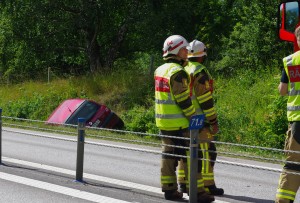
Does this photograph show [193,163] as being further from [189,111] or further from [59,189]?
[59,189]

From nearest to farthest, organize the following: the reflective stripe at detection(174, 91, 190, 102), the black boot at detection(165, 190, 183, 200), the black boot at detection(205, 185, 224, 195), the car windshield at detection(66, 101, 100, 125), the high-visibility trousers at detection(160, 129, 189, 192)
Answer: the reflective stripe at detection(174, 91, 190, 102)
the high-visibility trousers at detection(160, 129, 189, 192)
the black boot at detection(165, 190, 183, 200)
the black boot at detection(205, 185, 224, 195)
the car windshield at detection(66, 101, 100, 125)

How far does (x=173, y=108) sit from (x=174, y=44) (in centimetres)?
80

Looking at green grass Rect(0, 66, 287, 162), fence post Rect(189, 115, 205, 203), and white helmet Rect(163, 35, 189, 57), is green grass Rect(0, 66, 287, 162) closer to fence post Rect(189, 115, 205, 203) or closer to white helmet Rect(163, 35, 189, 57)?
white helmet Rect(163, 35, 189, 57)

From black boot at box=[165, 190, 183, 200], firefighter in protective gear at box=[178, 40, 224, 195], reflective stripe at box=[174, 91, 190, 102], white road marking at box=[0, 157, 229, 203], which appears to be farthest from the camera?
white road marking at box=[0, 157, 229, 203]

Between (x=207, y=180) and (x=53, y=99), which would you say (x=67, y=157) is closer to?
(x=207, y=180)

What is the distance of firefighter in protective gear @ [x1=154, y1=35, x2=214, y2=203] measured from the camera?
7.18 meters

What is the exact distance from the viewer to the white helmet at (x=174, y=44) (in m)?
7.28

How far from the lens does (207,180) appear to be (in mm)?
7730

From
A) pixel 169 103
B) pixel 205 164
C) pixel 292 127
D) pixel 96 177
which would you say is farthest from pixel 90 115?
pixel 292 127

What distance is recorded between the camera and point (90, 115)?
57.8ft

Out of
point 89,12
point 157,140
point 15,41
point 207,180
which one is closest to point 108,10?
point 89,12

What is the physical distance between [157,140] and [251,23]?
8.22 m

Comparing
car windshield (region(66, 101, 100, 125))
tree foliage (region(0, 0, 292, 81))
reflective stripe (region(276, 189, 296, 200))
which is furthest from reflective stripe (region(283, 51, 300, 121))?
tree foliage (region(0, 0, 292, 81))

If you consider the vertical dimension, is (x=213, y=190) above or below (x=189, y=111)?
below
